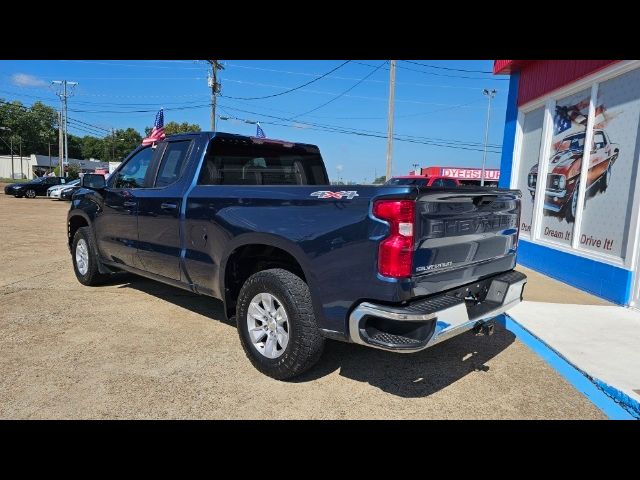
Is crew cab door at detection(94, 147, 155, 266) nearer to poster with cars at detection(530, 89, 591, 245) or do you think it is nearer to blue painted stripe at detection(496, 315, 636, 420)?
blue painted stripe at detection(496, 315, 636, 420)

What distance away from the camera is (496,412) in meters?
3.02

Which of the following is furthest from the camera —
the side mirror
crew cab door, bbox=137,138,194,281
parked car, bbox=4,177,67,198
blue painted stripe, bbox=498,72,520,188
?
parked car, bbox=4,177,67,198

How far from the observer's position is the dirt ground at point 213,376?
3012 millimetres

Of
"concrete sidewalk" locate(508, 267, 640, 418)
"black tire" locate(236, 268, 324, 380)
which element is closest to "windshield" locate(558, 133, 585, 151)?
"concrete sidewalk" locate(508, 267, 640, 418)

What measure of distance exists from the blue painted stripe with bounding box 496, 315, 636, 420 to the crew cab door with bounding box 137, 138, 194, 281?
350 cm

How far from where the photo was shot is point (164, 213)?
4336mm

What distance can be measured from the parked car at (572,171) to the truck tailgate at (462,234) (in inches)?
128

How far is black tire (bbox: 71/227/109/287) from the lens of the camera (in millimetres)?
5789

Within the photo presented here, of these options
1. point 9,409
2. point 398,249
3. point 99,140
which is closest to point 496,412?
point 398,249

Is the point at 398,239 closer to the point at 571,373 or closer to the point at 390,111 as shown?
the point at 571,373

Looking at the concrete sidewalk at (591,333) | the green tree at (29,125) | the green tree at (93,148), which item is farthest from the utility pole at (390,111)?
the green tree at (93,148)

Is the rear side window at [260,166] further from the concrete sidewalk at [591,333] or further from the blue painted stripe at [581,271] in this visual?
the blue painted stripe at [581,271]
